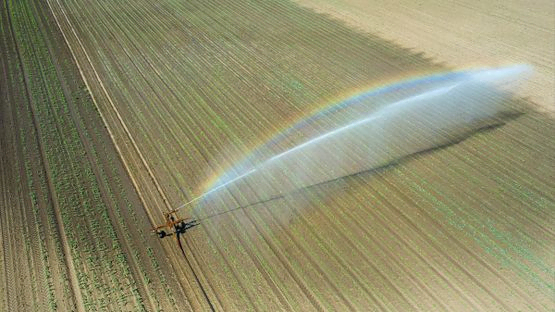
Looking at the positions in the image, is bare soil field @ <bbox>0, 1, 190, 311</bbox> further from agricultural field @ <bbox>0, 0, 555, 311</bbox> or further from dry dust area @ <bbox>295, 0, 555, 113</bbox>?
dry dust area @ <bbox>295, 0, 555, 113</bbox>

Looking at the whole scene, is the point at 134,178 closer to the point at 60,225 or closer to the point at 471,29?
the point at 60,225

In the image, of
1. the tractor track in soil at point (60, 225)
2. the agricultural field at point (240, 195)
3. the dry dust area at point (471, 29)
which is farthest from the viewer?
the dry dust area at point (471, 29)

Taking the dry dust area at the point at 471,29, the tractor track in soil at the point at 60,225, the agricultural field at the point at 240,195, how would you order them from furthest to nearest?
the dry dust area at the point at 471,29 < the agricultural field at the point at 240,195 < the tractor track in soil at the point at 60,225

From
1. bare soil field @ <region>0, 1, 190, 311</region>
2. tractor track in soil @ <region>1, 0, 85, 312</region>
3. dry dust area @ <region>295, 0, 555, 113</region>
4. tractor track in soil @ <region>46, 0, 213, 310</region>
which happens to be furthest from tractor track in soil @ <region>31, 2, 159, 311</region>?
dry dust area @ <region>295, 0, 555, 113</region>

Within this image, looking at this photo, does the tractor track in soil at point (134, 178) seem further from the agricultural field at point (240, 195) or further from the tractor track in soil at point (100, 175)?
the tractor track in soil at point (100, 175)

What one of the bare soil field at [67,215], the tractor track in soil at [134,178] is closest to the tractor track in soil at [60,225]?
the bare soil field at [67,215]

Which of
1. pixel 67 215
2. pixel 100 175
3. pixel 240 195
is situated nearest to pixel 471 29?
pixel 240 195
